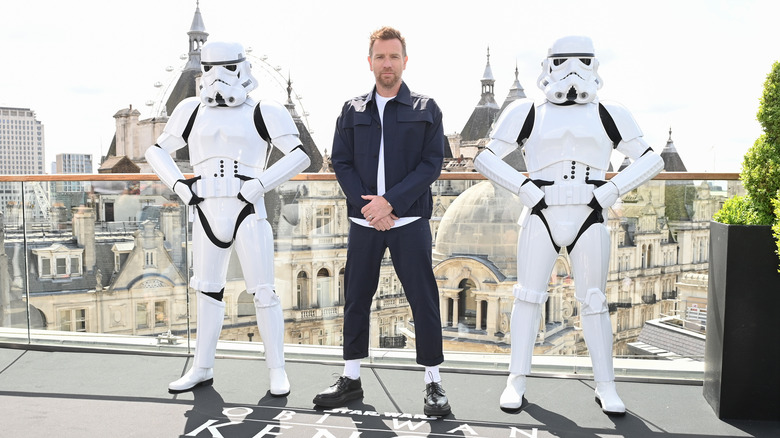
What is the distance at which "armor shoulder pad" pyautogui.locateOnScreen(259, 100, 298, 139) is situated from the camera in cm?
375

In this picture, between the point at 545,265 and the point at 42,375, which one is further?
the point at 42,375

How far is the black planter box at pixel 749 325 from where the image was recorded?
3359mm

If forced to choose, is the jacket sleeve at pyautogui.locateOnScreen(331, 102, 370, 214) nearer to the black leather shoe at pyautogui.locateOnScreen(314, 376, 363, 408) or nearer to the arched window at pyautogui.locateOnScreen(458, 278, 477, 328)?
the black leather shoe at pyautogui.locateOnScreen(314, 376, 363, 408)

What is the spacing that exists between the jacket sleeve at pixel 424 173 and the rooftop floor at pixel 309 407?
1.14 metres

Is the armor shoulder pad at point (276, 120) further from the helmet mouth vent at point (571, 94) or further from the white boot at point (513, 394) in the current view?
the white boot at point (513, 394)

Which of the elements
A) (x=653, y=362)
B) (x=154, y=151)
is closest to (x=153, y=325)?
(x=154, y=151)

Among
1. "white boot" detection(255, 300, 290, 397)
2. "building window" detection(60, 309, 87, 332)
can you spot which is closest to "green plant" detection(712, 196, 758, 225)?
"white boot" detection(255, 300, 290, 397)

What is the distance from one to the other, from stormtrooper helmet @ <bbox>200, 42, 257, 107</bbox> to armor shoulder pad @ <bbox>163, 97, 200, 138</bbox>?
0.35 feet

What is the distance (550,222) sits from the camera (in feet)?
11.6

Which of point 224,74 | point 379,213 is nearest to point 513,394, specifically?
point 379,213

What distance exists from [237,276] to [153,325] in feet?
3.72

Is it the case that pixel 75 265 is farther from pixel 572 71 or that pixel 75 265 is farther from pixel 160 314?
pixel 572 71

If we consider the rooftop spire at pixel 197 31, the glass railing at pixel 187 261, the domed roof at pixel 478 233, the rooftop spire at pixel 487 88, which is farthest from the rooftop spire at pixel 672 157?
the glass railing at pixel 187 261

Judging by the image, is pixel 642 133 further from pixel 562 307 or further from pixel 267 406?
pixel 562 307
